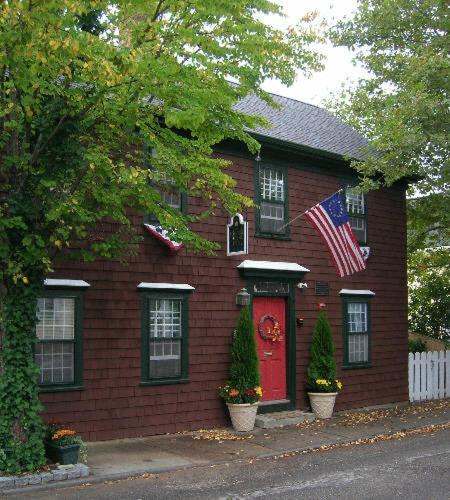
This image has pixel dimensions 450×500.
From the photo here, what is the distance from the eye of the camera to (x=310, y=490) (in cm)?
826

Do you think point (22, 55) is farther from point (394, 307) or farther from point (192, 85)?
point (394, 307)

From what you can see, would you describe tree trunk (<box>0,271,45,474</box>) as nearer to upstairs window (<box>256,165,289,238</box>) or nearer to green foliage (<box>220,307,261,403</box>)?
green foliage (<box>220,307,261,403</box>)

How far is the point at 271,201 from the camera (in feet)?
46.4

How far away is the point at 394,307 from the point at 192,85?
34.1 feet

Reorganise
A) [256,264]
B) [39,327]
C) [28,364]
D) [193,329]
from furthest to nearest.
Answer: [256,264]
[193,329]
[39,327]
[28,364]

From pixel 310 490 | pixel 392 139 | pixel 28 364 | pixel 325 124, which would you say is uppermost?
pixel 325 124

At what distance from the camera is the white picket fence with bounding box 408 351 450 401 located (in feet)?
56.2

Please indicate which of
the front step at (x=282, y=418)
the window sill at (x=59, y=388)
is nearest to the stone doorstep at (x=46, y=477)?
the window sill at (x=59, y=388)

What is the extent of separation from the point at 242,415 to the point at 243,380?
637 millimetres

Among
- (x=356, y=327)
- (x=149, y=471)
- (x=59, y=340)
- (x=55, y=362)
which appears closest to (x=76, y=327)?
(x=59, y=340)

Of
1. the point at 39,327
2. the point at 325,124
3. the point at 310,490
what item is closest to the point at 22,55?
the point at 39,327

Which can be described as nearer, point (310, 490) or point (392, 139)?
point (310, 490)

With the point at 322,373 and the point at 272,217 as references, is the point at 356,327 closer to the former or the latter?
the point at 322,373

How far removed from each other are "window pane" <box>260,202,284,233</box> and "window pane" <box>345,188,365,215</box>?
230 cm
